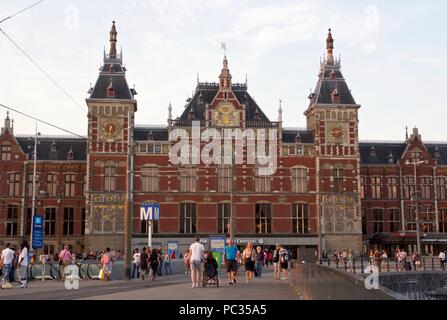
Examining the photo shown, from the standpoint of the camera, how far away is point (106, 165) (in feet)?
167

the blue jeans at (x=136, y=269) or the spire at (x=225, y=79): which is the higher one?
the spire at (x=225, y=79)

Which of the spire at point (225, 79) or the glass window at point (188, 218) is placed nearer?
the glass window at point (188, 218)

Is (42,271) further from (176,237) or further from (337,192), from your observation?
(337,192)

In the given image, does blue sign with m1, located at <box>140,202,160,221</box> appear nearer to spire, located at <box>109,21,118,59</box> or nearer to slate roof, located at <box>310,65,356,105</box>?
spire, located at <box>109,21,118,59</box>

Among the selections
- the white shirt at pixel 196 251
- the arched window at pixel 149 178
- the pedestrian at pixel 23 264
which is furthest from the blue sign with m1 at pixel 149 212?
the arched window at pixel 149 178

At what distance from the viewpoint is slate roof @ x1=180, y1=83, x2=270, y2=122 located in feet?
175

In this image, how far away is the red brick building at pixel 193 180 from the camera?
50844 millimetres

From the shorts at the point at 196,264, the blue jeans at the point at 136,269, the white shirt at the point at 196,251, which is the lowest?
the blue jeans at the point at 136,269

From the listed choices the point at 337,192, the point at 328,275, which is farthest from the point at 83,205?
the point at 328,275

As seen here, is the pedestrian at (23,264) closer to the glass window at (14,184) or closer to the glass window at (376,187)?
the glass window at (14,184)

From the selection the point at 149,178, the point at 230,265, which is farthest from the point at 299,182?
the point at 230,265

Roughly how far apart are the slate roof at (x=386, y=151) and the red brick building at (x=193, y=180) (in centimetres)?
556

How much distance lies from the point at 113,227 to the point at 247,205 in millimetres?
11216

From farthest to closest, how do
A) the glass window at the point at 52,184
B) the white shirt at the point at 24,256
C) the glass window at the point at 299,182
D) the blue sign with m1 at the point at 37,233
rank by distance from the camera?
1. the glass window at the point at 52,184
2. the glass window at the point at 299,182
3. the blue sign with m1 at the point at 37,233
4. the white shirt at the point at 24,256
